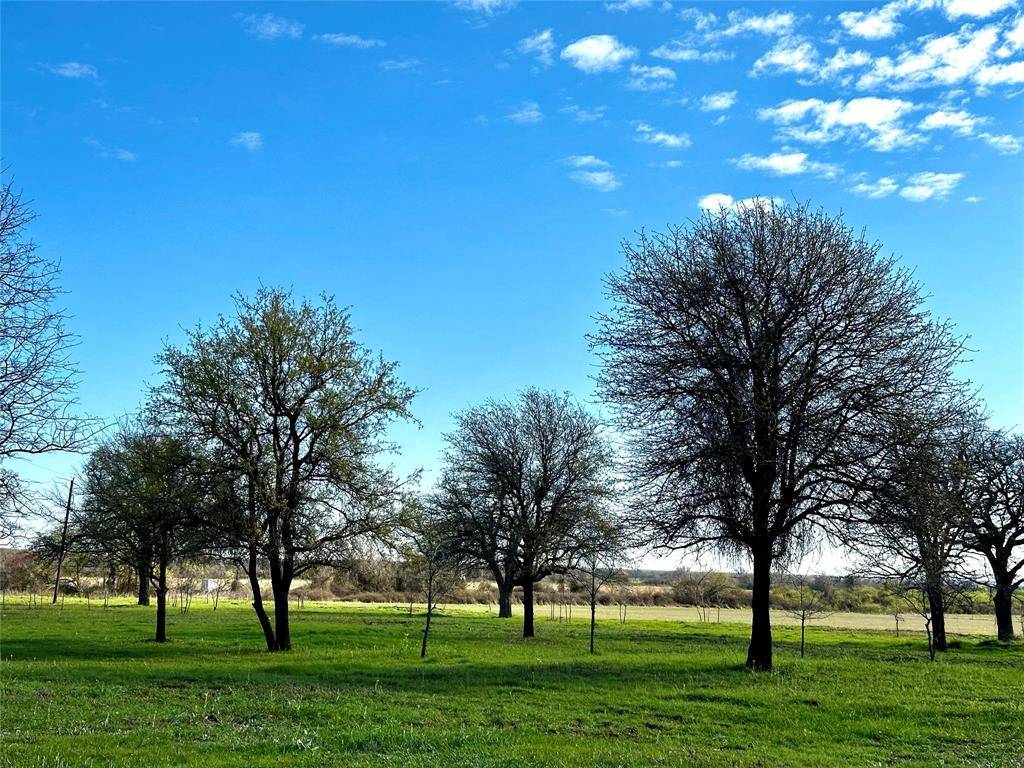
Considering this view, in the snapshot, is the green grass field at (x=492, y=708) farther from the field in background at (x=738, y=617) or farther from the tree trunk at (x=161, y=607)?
the field in background at (x=738, y=617)

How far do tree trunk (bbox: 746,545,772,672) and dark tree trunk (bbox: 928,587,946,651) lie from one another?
25.5 ft

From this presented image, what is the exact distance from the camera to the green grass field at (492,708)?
1049cm

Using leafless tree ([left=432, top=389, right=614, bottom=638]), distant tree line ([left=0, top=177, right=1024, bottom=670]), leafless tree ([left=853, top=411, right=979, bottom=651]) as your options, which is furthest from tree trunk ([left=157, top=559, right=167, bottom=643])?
leafless tree ([left=853, top=411, right=979, bottom=651])

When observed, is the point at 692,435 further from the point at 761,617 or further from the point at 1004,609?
the point at 1004,609

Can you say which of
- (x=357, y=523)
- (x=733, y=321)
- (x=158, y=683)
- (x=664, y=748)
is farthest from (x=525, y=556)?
(x=664, y=748)

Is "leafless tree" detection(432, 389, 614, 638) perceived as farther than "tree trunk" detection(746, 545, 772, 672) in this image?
Yes

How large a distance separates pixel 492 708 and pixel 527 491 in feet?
83.8

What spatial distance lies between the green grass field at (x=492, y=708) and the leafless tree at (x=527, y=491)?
11.4 metres

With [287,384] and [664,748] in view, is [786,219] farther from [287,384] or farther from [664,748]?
[287,384]

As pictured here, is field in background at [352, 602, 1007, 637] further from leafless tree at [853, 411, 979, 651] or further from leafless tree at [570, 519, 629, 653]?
leafless tree at [853, 411, 979, 651]

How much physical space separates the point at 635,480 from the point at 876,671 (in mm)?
8485

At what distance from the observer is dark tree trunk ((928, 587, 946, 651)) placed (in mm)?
26359

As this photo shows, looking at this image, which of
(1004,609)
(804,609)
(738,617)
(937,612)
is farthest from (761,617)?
(738,617)

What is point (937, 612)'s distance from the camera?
30906mm
